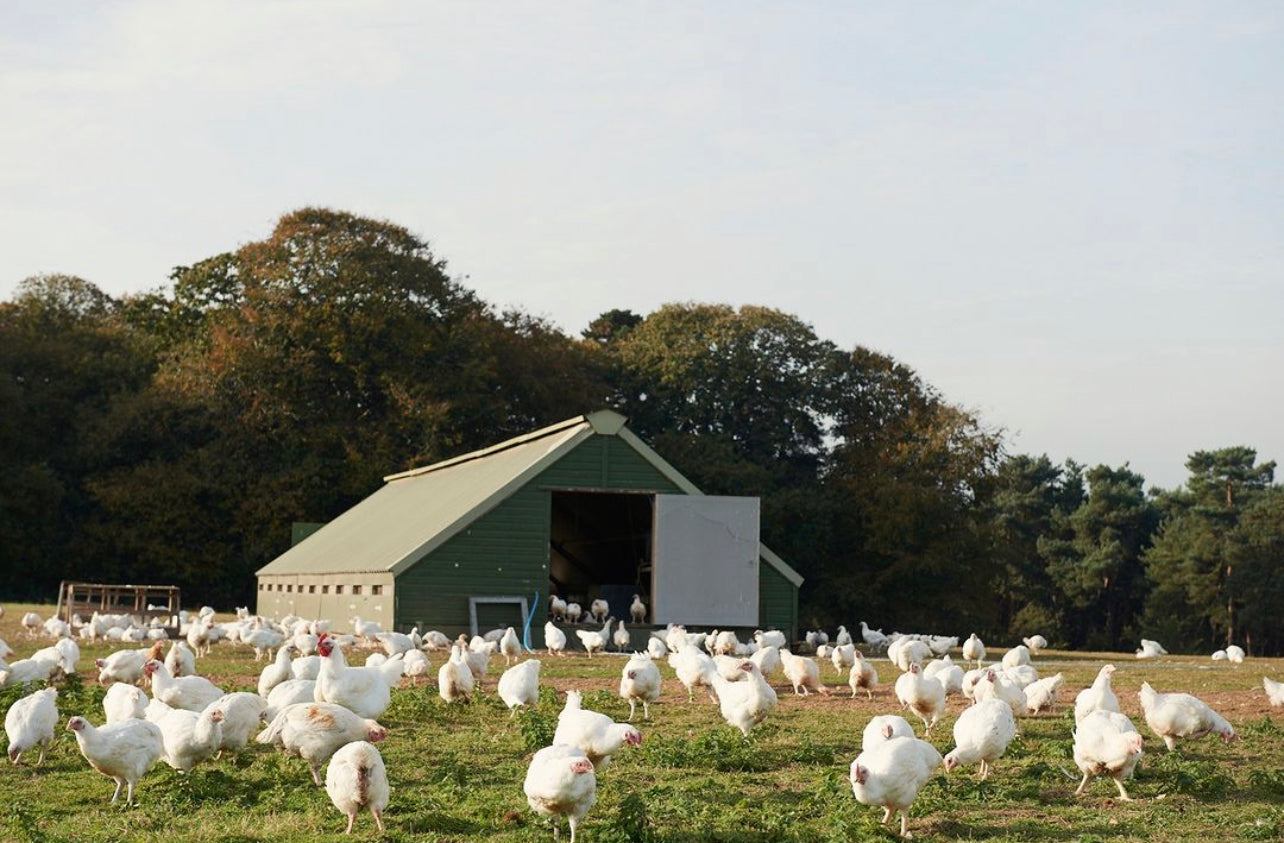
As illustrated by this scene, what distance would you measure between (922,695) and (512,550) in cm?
2131

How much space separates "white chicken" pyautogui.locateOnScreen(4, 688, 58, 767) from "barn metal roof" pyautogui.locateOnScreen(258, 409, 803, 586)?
66.5 ft

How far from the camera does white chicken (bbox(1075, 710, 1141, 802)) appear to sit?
45.2 feet

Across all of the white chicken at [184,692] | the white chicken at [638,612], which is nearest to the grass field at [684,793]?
the white chicken at [184,692]

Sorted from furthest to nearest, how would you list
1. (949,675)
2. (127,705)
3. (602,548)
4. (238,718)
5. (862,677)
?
(602,548), (862,677), (949,675), (127,705), (238,718)

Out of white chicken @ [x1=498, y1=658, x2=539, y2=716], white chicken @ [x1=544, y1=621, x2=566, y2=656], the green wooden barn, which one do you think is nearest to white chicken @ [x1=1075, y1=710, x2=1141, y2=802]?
white chicken @ [x1=498, y1=658, x2=539, y2=716]

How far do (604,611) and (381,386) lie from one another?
68.8 ft

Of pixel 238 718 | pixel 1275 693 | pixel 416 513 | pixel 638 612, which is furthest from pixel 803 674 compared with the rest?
pixel 416 513

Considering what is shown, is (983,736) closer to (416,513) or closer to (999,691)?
(999,691)

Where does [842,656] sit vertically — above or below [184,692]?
above

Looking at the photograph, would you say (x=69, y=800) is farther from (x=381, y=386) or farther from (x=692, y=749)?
(x=381, y=386)

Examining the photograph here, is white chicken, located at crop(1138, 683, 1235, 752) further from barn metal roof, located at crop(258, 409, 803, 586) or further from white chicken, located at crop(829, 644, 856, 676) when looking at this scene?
barn metal roof, located at crop(258, 409, 803, 586)

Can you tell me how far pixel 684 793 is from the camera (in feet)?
45.0

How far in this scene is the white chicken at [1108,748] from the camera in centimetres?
1377

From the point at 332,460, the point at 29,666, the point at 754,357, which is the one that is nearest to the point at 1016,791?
the point at 29,666
